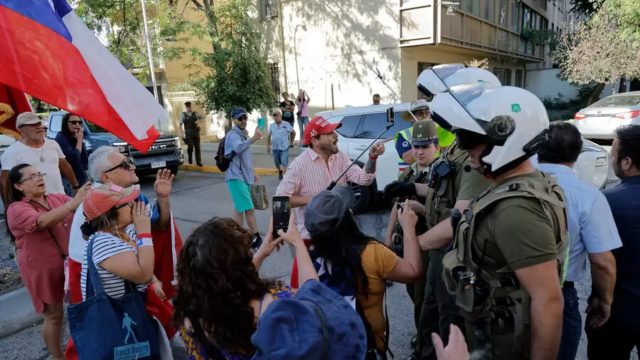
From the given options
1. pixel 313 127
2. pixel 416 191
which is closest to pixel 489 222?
pixel 416 191

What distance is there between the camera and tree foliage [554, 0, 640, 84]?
15.3m

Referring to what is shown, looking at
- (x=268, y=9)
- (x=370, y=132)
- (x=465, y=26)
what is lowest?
(x=370, y=132)

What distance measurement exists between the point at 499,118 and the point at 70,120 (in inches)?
204

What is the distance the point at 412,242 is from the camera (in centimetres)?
201

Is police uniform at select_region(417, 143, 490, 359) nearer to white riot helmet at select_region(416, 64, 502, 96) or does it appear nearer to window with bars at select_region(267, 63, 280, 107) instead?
white riot helmet at select_region(416, 64, 502, 96)

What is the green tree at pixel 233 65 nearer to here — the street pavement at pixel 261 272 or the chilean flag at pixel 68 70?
the street pavement at pixel 261 272

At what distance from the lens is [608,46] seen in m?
16.0

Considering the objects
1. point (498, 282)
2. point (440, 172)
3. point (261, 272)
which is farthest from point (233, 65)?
point (498, 282)

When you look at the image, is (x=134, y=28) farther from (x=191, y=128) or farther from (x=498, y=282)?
(x=498, y=282)

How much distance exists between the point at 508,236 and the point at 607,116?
40.8ft

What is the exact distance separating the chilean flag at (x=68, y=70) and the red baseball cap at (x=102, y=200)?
67 centimetres

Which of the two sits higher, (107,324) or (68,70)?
(68,70)

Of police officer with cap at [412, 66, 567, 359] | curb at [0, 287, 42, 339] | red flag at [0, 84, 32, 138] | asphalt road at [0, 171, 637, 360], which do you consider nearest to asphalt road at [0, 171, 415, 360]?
asphalt road at [0, 171, 637, 360]

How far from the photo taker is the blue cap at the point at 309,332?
92 centimetres
